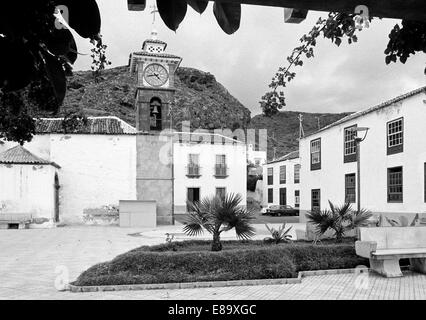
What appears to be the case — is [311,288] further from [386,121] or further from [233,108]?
[233,108]

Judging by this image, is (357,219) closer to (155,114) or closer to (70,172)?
(155,114)

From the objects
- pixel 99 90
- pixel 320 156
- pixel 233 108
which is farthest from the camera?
pixel 233 108

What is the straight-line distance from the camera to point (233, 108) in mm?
66250

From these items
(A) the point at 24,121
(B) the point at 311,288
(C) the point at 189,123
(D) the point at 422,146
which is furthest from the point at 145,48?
(C) the point at 189,123

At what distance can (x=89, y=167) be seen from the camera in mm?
22344

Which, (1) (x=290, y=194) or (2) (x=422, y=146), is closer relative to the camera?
(2) (x=422, y=146)

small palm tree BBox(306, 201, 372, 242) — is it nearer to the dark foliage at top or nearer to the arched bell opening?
the dark foliage at top

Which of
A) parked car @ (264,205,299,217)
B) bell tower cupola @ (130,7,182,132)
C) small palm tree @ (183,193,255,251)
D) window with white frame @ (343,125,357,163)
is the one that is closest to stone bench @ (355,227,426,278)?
small palm tree @ (183,193,255,251)

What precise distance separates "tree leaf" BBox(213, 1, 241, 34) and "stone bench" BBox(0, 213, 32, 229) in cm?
2030

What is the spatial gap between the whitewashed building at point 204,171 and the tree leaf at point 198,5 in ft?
111

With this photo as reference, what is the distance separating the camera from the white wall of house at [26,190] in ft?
65.2

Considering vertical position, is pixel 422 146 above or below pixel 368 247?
above

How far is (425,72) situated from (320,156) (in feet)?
78.2

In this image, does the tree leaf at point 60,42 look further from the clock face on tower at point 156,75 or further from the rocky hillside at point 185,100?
the rocky hillside at point 185,100
